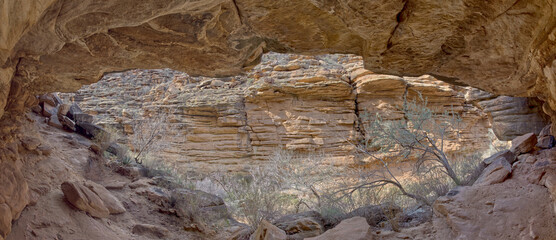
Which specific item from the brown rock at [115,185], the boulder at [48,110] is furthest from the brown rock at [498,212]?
the boulder at [48,110]

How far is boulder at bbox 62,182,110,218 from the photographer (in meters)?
4.25

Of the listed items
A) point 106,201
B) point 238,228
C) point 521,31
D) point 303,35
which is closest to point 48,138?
point 106,201

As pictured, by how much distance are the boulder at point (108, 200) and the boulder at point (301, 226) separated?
8.10 ft

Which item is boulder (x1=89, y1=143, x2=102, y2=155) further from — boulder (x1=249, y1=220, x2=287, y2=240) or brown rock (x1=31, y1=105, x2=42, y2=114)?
boulder (x1=249, y1=220, x2=287, y2=240)

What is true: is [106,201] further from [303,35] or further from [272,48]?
[303,35]

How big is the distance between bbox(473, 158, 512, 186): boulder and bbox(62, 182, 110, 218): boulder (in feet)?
16.3

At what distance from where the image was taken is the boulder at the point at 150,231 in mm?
4891

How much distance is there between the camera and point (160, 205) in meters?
6.01

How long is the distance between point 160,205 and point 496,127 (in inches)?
255

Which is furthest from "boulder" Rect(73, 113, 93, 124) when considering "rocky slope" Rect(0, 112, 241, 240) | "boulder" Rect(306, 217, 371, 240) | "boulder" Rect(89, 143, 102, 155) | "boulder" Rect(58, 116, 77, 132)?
"boulder" Rect(306, 217, 371, 240)

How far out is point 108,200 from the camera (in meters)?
4.98

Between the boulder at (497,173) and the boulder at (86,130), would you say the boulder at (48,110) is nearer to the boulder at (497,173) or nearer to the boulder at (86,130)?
the boulder at (86,130)

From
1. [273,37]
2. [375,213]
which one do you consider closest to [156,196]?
[375,213]

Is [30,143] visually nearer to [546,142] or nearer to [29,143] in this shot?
[29,143]
